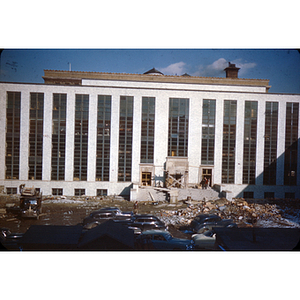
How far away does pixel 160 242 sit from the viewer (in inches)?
179

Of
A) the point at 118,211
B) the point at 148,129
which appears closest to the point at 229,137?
the point at 148,129

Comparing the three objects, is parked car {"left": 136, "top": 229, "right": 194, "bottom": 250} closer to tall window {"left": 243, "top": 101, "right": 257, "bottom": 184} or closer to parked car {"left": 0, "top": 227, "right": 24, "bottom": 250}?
tall window {"left": 243, "top": 101, "right": 257, "bottom": 184}

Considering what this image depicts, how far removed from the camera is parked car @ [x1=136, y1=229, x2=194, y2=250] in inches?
178

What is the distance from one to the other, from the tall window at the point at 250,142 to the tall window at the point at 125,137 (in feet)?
9.38

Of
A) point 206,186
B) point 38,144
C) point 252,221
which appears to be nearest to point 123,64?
point 38,144

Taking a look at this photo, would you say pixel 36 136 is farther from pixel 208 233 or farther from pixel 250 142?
pixel 250 142

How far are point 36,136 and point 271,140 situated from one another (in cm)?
568

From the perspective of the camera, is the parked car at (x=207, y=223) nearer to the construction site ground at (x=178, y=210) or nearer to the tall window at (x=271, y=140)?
the construction site ground at (x=178, y=210)

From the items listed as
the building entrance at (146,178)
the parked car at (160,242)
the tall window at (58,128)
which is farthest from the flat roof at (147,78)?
the parked car at (160,242)

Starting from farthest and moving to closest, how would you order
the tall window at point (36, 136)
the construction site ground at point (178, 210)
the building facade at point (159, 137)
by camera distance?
the building facade at point (159, 137) → the tall window at point (36, 136) → the construction site ground at point (178, 210)

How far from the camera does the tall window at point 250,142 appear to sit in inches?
202

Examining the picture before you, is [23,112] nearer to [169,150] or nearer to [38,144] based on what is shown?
[38,144]

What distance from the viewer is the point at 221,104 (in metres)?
5.15

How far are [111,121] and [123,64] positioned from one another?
1357 mm
